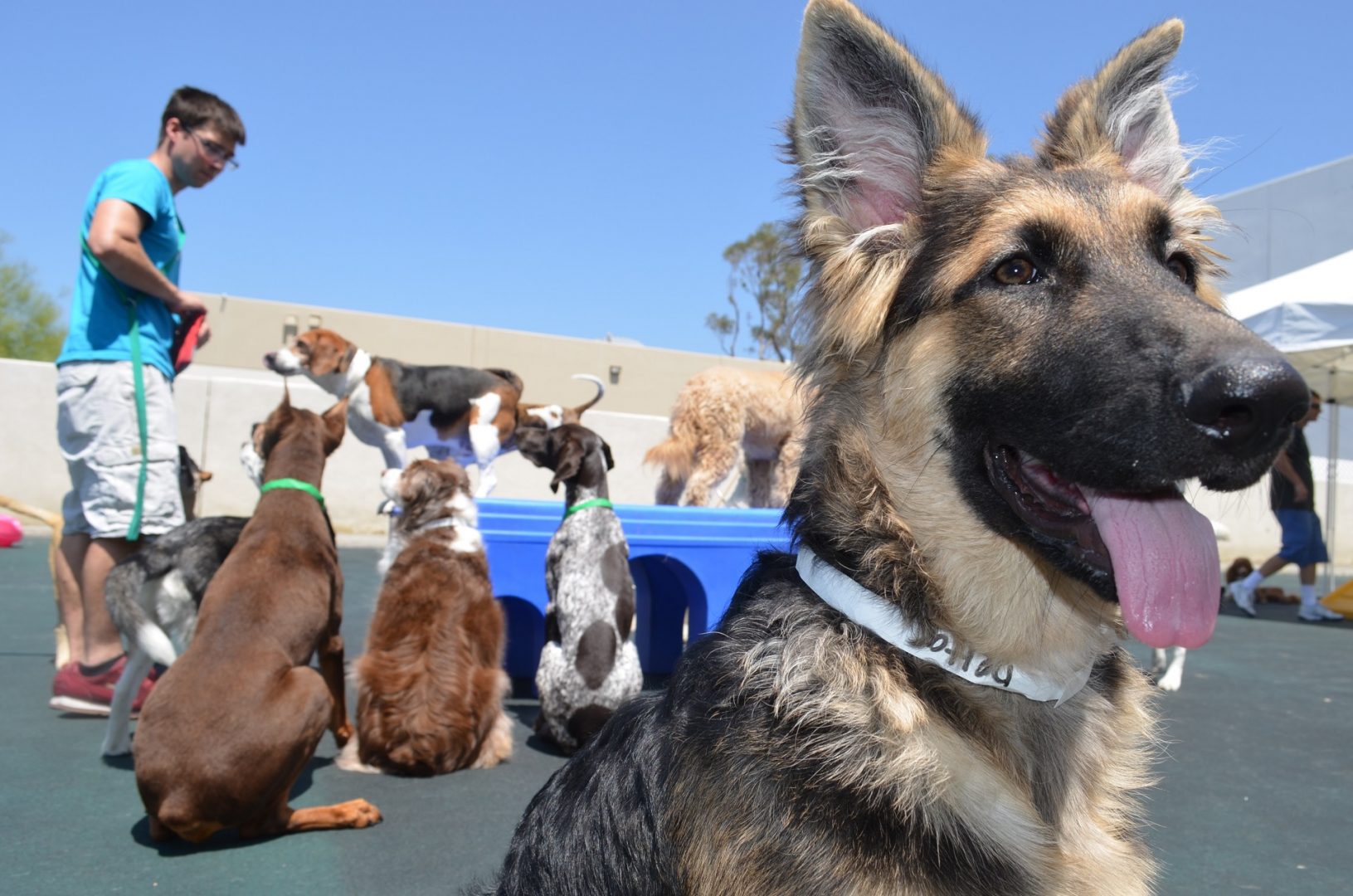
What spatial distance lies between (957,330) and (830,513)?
1.68 feet

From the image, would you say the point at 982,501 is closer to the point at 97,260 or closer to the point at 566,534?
the point at 566,534

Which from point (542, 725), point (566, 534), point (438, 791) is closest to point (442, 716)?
point (438, 791)

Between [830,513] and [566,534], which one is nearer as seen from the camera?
[830,513]

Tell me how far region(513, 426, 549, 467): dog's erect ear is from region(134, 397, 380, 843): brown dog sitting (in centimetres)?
178

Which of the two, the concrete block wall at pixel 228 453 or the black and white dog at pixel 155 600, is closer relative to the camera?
the black and white dog at pixel 155 600

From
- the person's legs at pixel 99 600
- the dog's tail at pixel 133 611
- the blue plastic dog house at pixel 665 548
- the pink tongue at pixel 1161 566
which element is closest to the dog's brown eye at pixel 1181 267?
the pink tongue at pixel 1161 566

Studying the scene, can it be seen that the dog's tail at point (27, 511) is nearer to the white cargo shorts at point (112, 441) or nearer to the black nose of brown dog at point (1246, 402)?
the white cargo shorts at point (112, 441)

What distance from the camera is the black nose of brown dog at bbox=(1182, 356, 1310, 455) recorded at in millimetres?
1623

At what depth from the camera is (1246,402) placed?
163 cm

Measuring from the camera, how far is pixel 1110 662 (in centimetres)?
215

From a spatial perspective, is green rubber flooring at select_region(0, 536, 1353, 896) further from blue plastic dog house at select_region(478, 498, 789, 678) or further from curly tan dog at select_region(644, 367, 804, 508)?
curly tan dog at select_region(644, 367, 804, 508)

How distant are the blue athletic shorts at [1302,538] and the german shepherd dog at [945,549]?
1119 cm

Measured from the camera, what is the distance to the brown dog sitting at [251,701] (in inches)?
137

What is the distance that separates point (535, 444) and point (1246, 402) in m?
5.06
